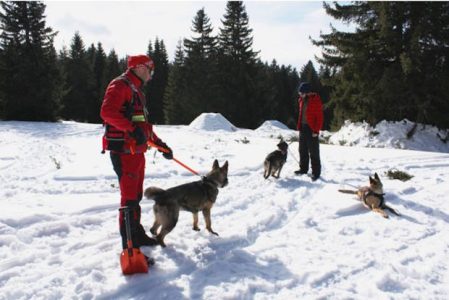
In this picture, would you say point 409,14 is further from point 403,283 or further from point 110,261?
point 110,261

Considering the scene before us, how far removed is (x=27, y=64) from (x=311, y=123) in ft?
71.7

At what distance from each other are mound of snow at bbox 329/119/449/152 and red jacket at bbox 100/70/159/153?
44.8 feet

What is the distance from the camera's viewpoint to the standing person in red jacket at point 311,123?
8.56 m

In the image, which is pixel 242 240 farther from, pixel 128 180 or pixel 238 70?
pixel 238 70

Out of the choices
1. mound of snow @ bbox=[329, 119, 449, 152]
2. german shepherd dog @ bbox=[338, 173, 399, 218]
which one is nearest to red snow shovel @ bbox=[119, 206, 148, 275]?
german shepherd dog @ bbox=[338, 173, 399, 218]

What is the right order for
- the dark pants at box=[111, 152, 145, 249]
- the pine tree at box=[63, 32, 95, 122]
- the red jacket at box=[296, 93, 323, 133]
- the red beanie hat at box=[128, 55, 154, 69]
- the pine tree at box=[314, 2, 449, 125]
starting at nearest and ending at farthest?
1. the dark pants at box=[111, 152, 145, 249]
2. the red beanie hat at box=[128, 55, 154, 69]
3. the red jacket at box=[296, 93, 323, 133]
4. the pine tree at box=[314, 2, 449, 125]
5. the pine tree at box=[63, 32, 95, 122]

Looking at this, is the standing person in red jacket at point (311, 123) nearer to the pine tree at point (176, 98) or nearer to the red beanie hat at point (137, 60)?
the red beanie hat at point (137, 60)

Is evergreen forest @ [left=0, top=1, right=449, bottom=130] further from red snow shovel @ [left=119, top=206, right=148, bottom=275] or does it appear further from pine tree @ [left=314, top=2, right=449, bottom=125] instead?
red snow shovel @ [left=119, top=206, right=148, bottom=275]

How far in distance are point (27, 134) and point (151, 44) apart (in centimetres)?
4901

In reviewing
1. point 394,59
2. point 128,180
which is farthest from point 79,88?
point 128,180

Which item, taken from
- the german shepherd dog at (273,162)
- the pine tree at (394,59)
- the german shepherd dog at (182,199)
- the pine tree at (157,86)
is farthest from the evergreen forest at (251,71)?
the german shepherd dog at (182,199)

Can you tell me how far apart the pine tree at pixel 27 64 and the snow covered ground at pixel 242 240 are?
16.6m

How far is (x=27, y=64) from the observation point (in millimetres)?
23719

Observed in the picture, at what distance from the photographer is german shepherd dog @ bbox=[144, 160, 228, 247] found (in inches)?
Result: 184
